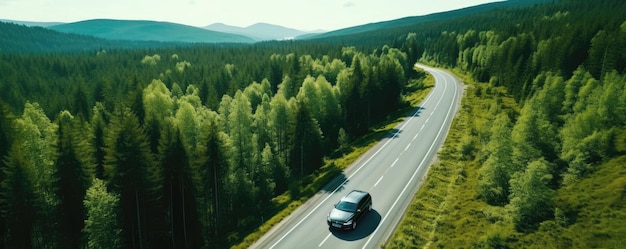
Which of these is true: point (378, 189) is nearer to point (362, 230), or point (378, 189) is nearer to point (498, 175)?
point (362, 230)

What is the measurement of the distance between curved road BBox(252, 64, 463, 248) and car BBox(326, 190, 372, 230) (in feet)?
2.52

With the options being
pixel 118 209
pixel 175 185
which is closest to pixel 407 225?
pixel 175 185

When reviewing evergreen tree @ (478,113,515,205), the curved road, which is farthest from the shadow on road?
evergreen tree @ (478,113,515,205)

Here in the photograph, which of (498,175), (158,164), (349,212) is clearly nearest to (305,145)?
(158,164)

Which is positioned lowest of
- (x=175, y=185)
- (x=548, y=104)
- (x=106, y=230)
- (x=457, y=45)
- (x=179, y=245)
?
(x=179, y=245)

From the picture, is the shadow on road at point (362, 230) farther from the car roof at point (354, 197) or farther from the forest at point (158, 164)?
the forest at point (158, 164)

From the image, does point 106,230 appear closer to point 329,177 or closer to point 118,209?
point 118,209

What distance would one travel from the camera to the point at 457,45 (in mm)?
159625

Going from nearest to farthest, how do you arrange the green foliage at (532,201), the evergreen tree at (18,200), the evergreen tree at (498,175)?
the green foliage at (532,201) < the evergreen tree at (18,200) < the evergreen tree at (498,175)

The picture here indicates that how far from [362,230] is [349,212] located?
194 cm

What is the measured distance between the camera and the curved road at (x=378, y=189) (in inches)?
1190

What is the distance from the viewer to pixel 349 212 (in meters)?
31.1

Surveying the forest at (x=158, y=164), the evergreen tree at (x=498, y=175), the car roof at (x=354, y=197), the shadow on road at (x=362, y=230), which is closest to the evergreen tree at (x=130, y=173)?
the forest at (x=158, y=164)

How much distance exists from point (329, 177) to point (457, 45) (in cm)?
13780
